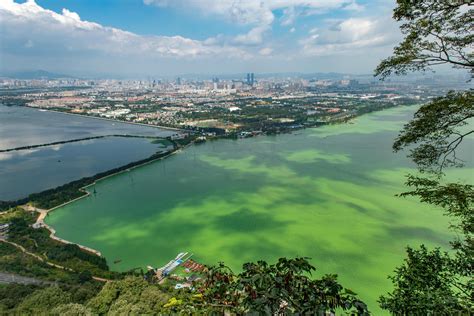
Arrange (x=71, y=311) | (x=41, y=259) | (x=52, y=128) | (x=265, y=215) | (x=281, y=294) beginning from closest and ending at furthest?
(x=281, y=294) < (x=71, y=311) < (x=41, y=259) < (x=265, y=215) < (x=52, y=128)

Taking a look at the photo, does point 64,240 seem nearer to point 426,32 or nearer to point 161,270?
Result: point 161,270

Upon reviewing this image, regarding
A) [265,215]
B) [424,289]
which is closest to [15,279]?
[265,215]

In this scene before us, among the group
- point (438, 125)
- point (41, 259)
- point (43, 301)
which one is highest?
point (438, 125)

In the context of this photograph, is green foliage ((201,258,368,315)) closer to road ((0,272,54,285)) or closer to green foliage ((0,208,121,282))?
green foliage ((0,208,121,282))

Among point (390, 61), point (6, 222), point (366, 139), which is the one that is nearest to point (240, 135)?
point (366, 139)

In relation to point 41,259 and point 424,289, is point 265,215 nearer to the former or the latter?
point 41,259

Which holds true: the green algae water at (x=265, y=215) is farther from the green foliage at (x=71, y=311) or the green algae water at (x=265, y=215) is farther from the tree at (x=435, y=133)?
the tree at (x=435, y=133)

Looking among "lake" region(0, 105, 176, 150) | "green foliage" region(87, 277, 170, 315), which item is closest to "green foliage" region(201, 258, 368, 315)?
"green foliage" region(87, 277, 170, 315)
